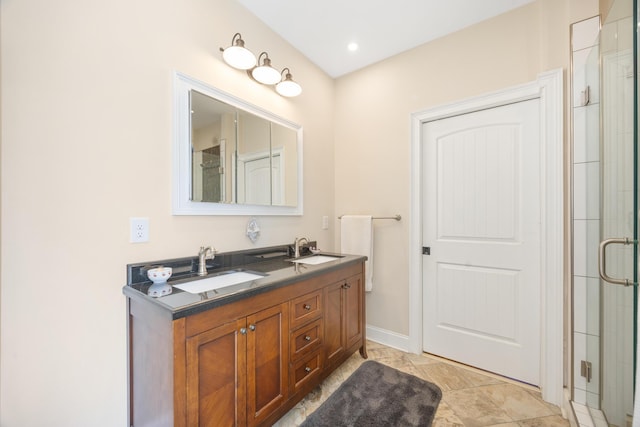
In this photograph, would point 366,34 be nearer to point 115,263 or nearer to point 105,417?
point 115,263

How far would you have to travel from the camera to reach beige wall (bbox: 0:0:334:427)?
102 centimetres

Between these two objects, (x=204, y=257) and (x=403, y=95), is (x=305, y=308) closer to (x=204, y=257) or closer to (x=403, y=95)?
(x=204, y=257)

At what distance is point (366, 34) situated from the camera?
2078 millimetres

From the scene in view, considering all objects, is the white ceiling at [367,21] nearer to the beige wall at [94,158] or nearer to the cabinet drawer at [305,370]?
the beige wall at [94,158]

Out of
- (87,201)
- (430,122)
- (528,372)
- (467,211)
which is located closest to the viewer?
(87,201)

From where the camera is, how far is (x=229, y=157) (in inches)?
67.6

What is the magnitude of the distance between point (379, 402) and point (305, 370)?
1.71ft

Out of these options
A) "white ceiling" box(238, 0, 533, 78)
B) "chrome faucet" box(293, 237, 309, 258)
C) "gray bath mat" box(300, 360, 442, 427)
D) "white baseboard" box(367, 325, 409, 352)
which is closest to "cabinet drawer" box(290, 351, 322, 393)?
"gray bath mat" box(300, 360, 442, 427)

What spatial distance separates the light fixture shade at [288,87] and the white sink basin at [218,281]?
141cm

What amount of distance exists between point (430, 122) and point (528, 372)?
1.96 metres

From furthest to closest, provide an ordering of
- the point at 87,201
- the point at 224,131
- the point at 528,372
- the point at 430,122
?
the point at 430,122 → the point at 528,372 → the point at 224,131 → the point at 87,201

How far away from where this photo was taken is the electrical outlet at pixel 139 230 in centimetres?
130

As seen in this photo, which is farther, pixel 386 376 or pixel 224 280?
pixel 386 376

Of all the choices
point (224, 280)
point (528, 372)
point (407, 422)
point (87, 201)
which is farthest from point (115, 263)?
point (528, 372)
